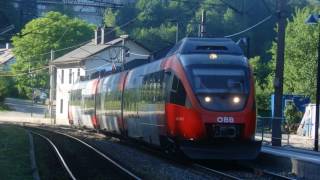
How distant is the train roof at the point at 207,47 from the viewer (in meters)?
20.8

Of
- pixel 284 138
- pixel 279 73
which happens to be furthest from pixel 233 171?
pixel 284 138

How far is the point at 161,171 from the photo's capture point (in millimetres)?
18344

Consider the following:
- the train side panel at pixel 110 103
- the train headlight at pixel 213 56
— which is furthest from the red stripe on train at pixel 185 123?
the train side panel at pixel 110 103

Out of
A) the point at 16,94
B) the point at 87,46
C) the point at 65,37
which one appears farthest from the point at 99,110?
the point at 16,94

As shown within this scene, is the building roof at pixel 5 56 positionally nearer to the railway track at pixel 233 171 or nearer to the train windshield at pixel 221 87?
the railway track at pixel 233 171

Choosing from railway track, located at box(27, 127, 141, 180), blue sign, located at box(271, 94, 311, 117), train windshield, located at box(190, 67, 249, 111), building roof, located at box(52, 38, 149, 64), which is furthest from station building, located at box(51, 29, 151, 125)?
train windshield, located at box(190, 67, 249, 111)

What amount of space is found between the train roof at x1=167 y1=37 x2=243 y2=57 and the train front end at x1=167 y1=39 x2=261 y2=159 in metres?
0.88

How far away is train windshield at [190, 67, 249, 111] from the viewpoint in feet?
62.3

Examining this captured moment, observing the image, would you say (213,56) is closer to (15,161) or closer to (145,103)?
(145,103)

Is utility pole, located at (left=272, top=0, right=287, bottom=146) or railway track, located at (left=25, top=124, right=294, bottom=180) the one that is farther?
utility pole, located at (left=272, top=0, right=287, bottom=146)

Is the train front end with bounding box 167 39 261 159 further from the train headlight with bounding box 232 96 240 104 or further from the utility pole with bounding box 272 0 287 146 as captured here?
the utility pole with bounding box 272 0 287 146

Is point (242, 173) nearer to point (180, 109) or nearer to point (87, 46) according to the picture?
point (180, 109)

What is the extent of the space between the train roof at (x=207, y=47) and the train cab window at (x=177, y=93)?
112 centimetres

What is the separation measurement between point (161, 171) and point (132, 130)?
9.42 m
